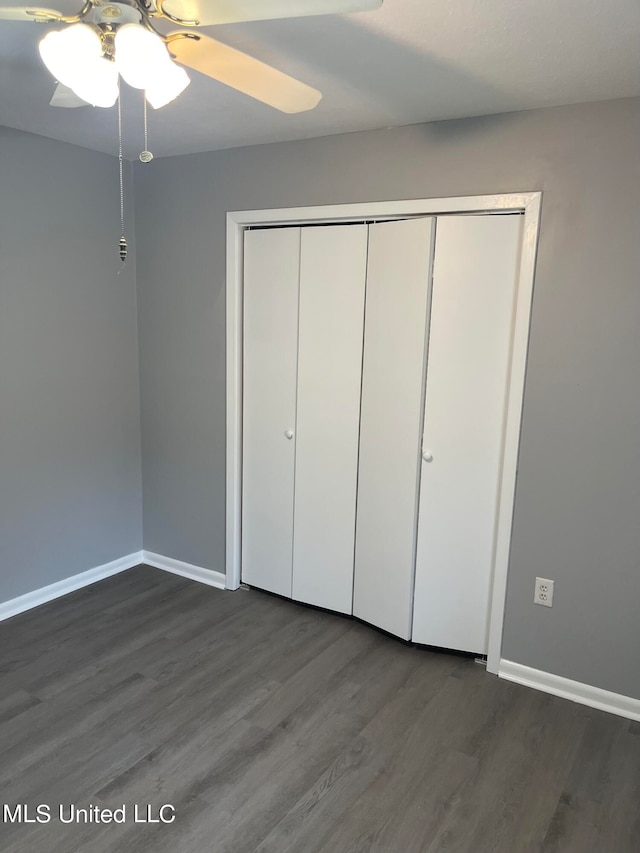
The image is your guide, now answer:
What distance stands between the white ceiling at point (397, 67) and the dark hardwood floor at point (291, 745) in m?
2.27

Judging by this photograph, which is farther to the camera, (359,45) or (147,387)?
(147,387)

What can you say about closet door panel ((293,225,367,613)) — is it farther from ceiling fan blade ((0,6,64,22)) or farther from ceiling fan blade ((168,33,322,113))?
ceiling fan blade ((0,6,64,22))

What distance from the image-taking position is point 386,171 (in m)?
2.69

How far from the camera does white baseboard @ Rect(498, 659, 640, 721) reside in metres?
2.44

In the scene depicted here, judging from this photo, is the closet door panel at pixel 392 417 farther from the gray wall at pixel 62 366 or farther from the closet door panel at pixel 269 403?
the gray wall at pixel 62 366

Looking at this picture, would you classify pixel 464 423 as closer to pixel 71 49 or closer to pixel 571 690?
pixel 571 690

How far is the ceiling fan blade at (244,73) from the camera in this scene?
5.79 ft

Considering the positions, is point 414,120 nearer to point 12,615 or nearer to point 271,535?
A: point 271,535

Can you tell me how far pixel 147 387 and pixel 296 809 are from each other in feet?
7.72

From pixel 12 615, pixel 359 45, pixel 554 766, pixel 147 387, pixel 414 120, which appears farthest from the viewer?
pixel 147 387

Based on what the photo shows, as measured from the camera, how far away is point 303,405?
122 inches

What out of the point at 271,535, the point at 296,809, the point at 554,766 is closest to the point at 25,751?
the point at 296,809

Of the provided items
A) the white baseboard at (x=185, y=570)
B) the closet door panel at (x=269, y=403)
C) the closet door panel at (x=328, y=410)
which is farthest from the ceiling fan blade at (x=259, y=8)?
the white baseboard at (x=185, y=570)

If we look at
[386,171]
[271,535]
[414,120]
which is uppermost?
[414,120]
